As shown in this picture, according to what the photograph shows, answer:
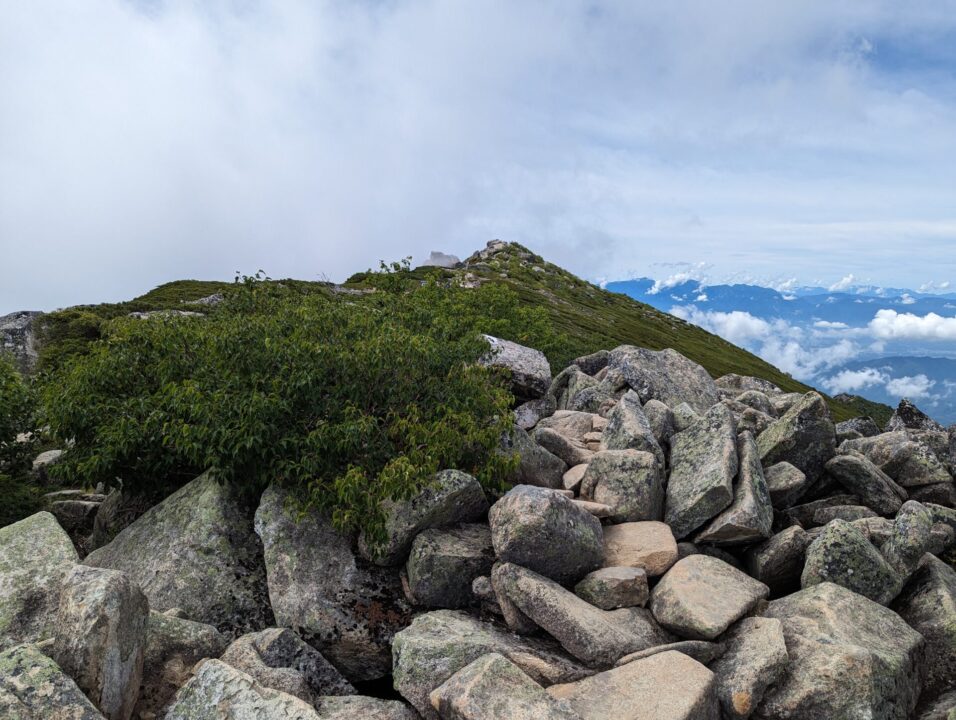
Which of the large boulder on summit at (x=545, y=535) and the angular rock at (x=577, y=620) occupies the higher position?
the large boulder on summit at (x=545, y=535)

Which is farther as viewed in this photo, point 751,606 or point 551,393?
point 551,393

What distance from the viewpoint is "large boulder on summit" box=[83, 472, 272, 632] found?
1517 cm

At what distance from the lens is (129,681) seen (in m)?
11.2

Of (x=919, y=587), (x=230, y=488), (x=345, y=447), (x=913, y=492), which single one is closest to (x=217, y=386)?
(x=230, y=488)

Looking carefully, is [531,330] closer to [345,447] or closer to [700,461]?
[700,461]

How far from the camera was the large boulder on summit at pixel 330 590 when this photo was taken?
14344 millimetres

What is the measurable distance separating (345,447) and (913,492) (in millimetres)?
18774

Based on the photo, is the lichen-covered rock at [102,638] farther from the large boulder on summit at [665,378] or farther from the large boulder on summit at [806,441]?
the large boulder on summit at [665,378]

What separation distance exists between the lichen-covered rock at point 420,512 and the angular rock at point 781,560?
25.0 feet

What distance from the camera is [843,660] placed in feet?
39.8

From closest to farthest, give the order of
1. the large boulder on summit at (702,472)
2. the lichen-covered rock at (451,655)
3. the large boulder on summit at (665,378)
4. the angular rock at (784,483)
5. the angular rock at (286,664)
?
the angular rock at (286,664)
the lichen-covered rock at (451,655)
the large boulder on summit at (702,472)
the angular rock at (784,483)
the large boulder on summit at (665,378)

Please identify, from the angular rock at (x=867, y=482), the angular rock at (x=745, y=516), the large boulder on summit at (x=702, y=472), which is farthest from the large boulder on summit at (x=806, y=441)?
the angular rock at (x=745, y=516)

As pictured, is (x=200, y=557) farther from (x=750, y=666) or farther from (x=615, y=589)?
(x=750, y=666)

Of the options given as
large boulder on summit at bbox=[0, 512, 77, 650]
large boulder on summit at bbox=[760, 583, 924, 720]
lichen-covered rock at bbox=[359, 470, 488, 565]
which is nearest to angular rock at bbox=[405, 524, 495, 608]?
lichen-covered rock at bbox=[359, 470, 488, 565]
